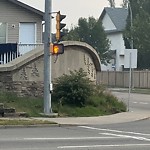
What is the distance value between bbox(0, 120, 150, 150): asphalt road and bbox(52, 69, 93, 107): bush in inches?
175

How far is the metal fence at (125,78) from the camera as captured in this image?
62.8 meters

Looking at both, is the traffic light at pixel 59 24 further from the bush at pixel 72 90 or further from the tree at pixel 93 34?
the tree at pixel 93 34

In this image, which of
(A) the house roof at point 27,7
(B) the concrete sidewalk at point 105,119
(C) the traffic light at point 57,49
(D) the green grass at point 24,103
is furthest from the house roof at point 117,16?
(C) the traffic light at point 57,49

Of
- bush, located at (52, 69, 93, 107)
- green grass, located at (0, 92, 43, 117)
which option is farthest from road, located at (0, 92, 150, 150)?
bush, located at (52, 69, 93, 107)

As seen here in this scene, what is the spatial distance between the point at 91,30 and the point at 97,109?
164 feet

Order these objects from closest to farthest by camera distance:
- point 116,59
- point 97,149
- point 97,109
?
point 97,149, point 97,109, point 116,59

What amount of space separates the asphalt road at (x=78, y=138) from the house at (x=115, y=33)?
63538 mm

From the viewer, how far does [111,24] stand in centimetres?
9044

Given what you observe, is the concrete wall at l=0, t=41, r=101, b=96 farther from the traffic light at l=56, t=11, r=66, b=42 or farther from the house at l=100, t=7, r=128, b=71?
the house at l=100, t=7, r=128, b=71

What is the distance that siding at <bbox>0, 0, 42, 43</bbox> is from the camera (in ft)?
117

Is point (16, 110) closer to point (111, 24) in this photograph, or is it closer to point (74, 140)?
point (74, 140)

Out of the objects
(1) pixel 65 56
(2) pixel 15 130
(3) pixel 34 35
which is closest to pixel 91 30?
(3) pixel 34 35

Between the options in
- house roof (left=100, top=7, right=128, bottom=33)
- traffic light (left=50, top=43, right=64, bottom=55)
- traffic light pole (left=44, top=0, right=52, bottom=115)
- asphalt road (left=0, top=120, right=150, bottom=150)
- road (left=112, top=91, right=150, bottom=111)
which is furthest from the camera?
house roof (left=100, top=7, right=128, bottom=33)

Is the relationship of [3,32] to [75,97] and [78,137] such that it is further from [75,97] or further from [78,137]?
[78,137]
